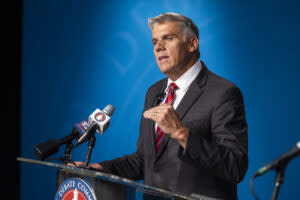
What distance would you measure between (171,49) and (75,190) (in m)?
0.87

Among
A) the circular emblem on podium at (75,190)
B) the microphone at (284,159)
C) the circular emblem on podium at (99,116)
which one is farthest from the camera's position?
the circular emblem on podium at (99,116)

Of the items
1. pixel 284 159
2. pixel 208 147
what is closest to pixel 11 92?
pixel 208 147

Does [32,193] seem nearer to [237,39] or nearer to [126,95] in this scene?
[126,95]

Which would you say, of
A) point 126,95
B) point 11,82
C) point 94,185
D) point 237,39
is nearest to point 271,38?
point 237,39

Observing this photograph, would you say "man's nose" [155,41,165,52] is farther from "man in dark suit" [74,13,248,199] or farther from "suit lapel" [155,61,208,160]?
"suit lapel" [155,61,208,160]

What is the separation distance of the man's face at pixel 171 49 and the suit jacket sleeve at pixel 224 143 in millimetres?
297

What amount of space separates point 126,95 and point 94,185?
1.84 m

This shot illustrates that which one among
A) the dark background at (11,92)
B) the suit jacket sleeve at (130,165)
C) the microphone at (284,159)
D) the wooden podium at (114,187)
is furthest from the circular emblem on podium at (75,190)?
the dark background at (11,92)

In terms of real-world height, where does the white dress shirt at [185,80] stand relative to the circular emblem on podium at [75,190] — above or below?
above

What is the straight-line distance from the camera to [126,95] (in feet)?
9.78

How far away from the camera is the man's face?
176cm

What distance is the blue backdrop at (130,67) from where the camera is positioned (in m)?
2.24

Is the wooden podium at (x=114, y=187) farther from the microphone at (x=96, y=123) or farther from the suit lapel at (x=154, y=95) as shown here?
the suit lapel at (x=154, y=95)

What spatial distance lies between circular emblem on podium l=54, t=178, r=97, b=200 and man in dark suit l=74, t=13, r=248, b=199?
0.32 meters
